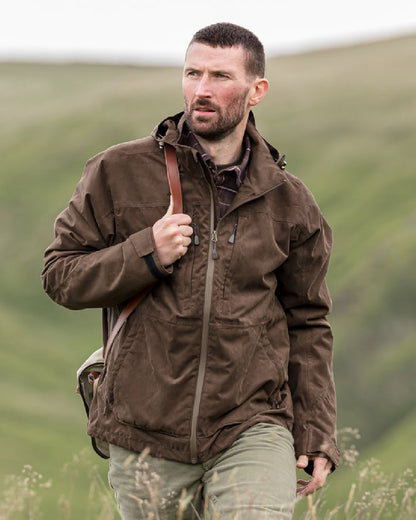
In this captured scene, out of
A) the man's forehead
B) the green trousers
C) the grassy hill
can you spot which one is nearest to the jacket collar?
the man's forehead

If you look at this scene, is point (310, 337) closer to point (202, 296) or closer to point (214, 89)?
point (202, 296)

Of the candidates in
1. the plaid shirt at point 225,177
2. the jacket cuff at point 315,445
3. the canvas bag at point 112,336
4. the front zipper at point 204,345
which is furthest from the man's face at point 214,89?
the jacket cuff at point 315,445

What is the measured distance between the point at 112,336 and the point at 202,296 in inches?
21.8

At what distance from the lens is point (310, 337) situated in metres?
5.89

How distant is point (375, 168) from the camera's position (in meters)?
38.0

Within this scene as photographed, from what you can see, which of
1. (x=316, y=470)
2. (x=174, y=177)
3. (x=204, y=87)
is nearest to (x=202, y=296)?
(x=174, y=177)

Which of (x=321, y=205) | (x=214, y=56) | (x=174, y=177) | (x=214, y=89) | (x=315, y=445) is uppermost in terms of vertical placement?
(x=214, y=56)

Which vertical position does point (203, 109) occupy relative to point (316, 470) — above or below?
above

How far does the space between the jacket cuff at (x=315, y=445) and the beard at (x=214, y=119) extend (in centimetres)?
176

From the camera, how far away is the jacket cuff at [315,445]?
18.5 feet

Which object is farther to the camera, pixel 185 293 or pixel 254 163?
pixel 254 163

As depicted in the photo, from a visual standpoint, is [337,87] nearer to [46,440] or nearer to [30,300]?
Result: [30,300]

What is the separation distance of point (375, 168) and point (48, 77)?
106 feet

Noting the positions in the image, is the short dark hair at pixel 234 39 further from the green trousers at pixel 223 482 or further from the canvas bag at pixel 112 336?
the green trousers at pixel 223 482
